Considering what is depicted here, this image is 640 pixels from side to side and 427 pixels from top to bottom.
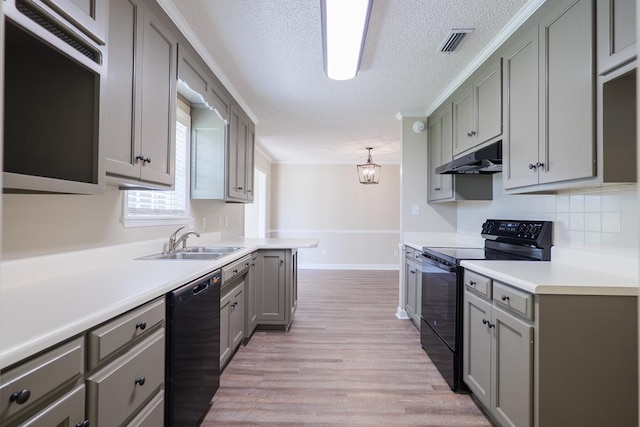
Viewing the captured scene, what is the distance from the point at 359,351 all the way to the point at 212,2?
277 cm

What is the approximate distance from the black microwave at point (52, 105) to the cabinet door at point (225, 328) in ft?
4.16

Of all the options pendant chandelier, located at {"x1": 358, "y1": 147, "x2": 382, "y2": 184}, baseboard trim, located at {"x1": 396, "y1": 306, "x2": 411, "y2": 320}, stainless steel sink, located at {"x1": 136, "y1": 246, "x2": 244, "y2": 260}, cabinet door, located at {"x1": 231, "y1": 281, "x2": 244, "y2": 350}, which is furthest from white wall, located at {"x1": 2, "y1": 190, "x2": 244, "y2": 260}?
pendant chandelier, located at {"x1": 358, "y1": 147, "x2": 382, "y2": 184}

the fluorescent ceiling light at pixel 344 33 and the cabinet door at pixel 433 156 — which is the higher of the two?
the fluorescent ceiling light at pixel 344 33

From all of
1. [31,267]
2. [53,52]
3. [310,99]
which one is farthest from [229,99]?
[31,267]

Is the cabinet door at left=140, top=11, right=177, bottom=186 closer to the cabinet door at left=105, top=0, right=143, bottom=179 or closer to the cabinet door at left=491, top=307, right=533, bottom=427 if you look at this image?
the cabinet door at left=105, top=0, right=143, bottom=179

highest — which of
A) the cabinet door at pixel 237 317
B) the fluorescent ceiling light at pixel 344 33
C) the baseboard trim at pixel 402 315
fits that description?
the fluorescent ceiling light at pixel 344 33

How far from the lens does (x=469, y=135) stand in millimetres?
2723

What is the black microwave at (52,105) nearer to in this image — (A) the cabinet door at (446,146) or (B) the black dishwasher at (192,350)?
(B) the black dishwasher at (192,350)

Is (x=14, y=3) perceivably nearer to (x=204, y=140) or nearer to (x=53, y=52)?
(x=53, y=52)

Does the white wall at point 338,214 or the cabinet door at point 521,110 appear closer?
the cabinet door at point 521,110

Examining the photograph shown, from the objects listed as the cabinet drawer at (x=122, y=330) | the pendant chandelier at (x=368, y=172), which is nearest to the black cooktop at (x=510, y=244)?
the cabinet drawer at (x=122, y=330)

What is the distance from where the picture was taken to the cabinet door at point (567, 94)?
154cm

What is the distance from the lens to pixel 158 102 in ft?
6.16

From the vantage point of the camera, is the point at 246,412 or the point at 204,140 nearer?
the point at 246,412
